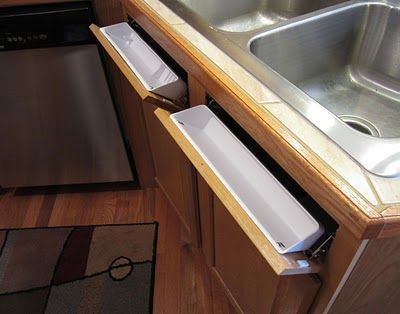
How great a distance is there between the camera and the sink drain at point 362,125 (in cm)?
85

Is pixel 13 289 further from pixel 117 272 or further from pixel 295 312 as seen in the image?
pixel 295 312

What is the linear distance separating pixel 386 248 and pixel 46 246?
4.85 feet

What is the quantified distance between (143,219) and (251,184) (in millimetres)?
1113

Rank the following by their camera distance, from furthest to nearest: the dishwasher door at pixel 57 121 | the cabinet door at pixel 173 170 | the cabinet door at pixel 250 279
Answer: the dishwasher door at pixel 57 121 < the cabinet door at pixel 173 170 < the cabinet door at pixel 250 279

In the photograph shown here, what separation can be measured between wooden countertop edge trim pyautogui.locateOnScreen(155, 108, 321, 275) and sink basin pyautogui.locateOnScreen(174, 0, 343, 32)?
2.12 feet

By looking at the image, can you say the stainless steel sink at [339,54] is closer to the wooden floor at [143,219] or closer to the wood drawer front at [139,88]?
the wood drawer front at [139,88]

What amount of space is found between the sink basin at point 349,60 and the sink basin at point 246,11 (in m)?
0.23

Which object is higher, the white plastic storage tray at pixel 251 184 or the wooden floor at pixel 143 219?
the white plastic storage tray at pixel 251 184

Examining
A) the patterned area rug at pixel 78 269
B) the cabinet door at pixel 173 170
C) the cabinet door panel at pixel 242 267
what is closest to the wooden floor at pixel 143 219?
the patterned area rug at pixel 78 269

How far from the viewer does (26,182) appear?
1696 mm

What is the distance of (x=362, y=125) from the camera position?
0.87 m

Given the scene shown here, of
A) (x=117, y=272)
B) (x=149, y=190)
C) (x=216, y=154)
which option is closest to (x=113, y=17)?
(x=216, y=154)

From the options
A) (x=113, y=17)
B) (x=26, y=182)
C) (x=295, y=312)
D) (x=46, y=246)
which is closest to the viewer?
(x=295, y=312)

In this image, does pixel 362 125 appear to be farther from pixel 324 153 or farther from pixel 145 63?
pixel 145 63
